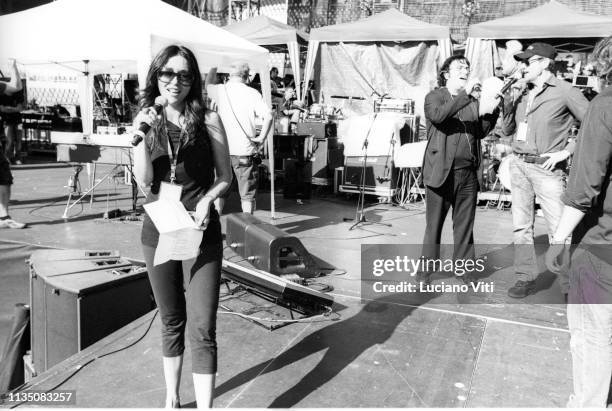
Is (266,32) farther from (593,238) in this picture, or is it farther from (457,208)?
(593,238)

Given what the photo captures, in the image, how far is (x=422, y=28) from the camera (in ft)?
40.7

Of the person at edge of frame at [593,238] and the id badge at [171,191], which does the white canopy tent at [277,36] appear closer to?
the id badge at [171,191]

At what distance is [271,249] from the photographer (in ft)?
15.5

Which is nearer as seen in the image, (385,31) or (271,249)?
(271,249)

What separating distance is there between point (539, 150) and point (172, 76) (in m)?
3.34

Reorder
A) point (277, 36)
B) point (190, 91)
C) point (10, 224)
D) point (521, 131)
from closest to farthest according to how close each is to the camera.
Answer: point (190, 91), point (521, 131), point (10, 224), point (277, 36)

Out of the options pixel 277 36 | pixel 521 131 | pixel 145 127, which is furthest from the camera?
pixel 277 36

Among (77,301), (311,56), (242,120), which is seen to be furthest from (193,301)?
(311,56)

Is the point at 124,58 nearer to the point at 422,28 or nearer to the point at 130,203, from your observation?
the point at 130,203

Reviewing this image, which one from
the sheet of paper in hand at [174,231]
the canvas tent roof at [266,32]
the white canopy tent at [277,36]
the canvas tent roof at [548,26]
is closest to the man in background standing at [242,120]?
the sheet of paper in hand at [174,231]

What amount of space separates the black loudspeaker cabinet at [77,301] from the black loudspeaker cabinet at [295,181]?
5738 millimetres

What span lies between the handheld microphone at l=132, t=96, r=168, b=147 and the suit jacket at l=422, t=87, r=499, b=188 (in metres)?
2.67

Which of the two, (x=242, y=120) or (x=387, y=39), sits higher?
(x=387, y=39)

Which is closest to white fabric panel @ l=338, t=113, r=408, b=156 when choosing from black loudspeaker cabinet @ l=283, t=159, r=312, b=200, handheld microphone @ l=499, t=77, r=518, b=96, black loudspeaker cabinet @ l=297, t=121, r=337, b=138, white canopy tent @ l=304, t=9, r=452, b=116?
black loudspeaker cabinet @ l=297, t=121, r=337, b=138
